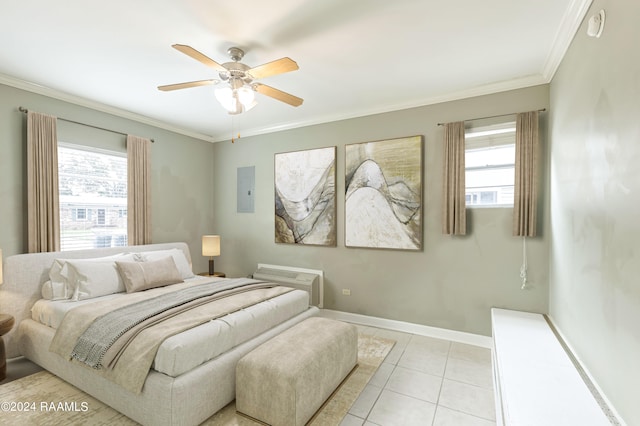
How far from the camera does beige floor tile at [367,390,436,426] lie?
2025mm

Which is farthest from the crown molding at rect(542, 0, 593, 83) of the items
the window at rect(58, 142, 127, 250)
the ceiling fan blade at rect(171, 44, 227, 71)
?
the window at rect(58, 142, 127, 250)

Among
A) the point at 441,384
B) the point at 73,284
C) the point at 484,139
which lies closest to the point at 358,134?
the point at 484,139

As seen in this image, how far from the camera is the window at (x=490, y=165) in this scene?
3029mm

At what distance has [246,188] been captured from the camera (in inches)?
190

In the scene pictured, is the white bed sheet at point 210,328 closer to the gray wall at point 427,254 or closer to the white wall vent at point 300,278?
the white wall vent at point 300,278

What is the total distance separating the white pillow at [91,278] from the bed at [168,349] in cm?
10

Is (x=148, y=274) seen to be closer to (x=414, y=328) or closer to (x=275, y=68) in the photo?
(x=275, y=68)

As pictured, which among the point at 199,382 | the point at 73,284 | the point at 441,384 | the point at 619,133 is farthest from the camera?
the point at 73,284

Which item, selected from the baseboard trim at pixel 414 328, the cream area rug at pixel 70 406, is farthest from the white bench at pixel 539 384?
the cream area rug at pixel 70 406

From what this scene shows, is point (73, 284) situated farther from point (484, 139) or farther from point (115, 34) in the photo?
point (484, 139)

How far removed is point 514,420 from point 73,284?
3.69m

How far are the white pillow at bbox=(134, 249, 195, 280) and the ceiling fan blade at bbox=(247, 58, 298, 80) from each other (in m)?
2.54

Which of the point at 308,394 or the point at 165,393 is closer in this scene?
the point at 165,393

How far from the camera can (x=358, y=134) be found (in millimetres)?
3879
